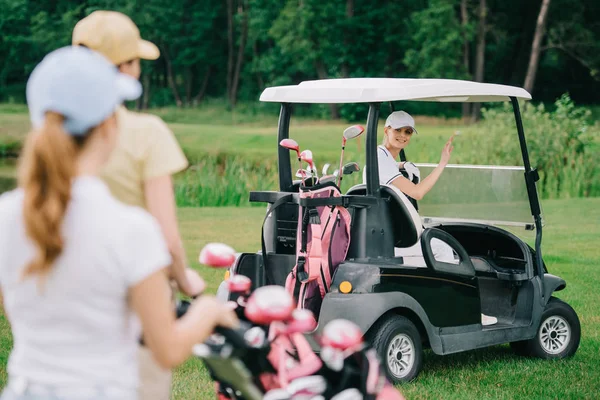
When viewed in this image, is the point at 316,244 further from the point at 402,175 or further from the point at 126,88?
the point at 126,88

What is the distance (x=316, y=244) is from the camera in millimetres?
4953

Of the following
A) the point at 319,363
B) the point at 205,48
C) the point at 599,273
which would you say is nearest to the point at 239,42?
the point at 205,48

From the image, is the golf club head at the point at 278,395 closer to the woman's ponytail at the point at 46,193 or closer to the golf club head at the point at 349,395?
the golf club head at the point at 349,395

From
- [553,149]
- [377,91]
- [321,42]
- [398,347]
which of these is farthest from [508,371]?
[321,42]

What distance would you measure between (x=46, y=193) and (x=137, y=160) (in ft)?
2.56

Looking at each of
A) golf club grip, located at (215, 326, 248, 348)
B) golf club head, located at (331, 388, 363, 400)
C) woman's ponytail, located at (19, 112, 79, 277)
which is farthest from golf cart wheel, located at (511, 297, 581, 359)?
woman's ponytail, located at (19, 112, 79, 277)

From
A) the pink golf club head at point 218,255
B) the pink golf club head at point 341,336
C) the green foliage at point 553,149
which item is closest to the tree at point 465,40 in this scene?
the green foliage at point 553,149

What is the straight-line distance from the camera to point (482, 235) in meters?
5.98

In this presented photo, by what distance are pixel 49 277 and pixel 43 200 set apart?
15 centimetres

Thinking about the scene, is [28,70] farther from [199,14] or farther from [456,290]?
[456,290]

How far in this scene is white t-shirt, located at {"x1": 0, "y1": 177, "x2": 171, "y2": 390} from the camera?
1983 mm

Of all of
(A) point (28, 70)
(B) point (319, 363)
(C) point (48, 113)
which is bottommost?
(A) point (28, 70)

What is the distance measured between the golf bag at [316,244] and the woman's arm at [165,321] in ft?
8.88

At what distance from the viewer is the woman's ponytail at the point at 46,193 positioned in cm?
196
